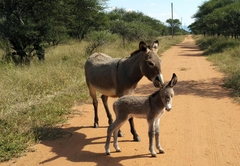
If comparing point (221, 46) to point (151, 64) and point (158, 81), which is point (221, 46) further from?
point (158, 81)

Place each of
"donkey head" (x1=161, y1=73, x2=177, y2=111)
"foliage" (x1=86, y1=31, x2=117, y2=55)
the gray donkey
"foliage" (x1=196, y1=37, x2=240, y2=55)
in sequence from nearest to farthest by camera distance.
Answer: "donkey head" (x1=161, y1=73, x2=177, y2=111) → the gray donkey → "foliage" (x1=86, y1=31, x2=117, y2=55) → "foliage" (x1=196, y1=37, x2=240, y2=55)

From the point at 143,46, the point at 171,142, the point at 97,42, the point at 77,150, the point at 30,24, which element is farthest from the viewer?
the point at 97,42

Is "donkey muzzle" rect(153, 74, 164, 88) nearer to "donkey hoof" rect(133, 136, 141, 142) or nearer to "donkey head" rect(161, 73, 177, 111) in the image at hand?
"donkey head" rect(161, 73, 177, 111)

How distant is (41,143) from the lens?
4.66 meters

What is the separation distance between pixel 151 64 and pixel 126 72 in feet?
2.23

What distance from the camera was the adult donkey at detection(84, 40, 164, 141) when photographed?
408 centimetres

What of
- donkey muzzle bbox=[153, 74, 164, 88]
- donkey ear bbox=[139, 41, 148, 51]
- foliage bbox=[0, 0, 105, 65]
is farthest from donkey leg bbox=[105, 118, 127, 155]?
foliage bbox=[0, 0, 105, 65]

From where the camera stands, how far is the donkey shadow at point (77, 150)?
13.1 feet

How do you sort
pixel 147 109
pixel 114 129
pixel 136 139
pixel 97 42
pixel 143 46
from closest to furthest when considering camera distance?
1. pixel 147 109
2. pixel 114 129
3. pixel 143 46
4. pixel 136 139
5. pixel 97 42

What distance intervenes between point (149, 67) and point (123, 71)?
680mm

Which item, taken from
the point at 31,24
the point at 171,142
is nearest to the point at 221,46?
the point at 31,24

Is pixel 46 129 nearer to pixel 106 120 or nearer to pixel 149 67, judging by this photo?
pixel 106 120

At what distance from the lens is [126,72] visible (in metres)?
4.59

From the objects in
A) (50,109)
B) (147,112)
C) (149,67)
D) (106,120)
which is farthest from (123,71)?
(50,109)
